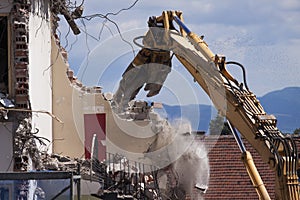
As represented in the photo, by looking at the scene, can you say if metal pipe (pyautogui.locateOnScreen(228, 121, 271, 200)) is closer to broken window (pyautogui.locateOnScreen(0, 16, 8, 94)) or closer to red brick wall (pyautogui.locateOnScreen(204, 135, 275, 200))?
broken window (pyautogui.locateOnScreen(0, 16, 8, 94))

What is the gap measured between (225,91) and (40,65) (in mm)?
4090

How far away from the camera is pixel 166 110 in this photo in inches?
696

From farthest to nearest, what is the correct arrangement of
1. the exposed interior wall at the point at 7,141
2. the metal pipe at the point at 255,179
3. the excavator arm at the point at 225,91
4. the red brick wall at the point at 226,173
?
the red brick wall at the point at 226,173
the exposed interior wall at the point at 7,141
the metal pipe at the point at 255,179
the excavator arm at the point at 225,91

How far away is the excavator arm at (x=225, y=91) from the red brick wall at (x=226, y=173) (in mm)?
7163

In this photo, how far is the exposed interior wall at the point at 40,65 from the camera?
14.6 metres

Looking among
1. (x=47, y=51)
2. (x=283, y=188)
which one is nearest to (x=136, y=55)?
(x=47, y=51)

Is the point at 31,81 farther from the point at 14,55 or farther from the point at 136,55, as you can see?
the point at 136,55

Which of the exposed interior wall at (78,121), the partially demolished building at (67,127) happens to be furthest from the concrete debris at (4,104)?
the exposed interior wall at (78,121)

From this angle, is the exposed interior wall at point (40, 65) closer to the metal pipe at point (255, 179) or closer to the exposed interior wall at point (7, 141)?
the exposed interior wall at point (7, 141)

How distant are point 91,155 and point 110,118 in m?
1.25

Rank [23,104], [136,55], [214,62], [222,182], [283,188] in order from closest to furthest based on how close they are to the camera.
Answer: [283,188] < [214,62] < [23,104] < [136,55] < [222,182]

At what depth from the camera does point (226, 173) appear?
2255cm

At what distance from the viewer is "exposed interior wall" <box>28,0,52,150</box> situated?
47.8 feet

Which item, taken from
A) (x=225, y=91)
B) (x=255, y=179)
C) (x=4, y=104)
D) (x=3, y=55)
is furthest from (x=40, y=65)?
(x=255, y=179)
